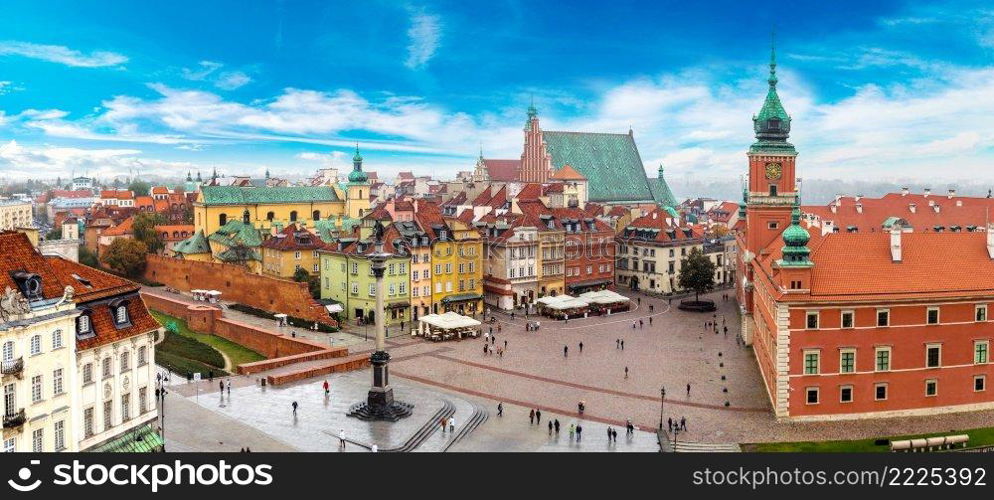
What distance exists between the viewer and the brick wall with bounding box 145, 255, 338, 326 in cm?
6894

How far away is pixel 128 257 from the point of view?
93.7m

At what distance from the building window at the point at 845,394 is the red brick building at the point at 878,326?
0.15 feet

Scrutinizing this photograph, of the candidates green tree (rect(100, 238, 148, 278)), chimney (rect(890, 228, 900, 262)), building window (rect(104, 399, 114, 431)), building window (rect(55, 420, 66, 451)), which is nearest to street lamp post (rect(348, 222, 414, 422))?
building window (rect(104, 399, 114, 431))

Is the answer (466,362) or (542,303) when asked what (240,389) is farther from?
(542,303)

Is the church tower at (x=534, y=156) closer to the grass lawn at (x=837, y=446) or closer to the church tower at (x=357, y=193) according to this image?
the church tower at (x=357, y=193)

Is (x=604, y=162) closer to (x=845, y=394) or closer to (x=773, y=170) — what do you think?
(x=773, y=170)

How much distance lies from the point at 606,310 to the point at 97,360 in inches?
1899

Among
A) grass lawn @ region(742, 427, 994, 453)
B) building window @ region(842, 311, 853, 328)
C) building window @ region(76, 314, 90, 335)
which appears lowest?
grass lawn @ region(742, 427, 994, 453)

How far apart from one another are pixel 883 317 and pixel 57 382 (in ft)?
110

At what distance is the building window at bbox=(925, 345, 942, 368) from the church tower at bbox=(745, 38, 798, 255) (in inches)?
912

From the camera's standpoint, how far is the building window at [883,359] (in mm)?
41156

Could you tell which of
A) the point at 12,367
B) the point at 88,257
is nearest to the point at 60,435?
the point at 12,367

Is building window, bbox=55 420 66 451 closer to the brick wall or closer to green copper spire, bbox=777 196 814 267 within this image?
green copper spire, bbox=777 196 814 267

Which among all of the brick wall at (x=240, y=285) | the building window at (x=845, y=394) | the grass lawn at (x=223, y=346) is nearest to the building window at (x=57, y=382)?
the grass lawn at (x=223, y=346)
